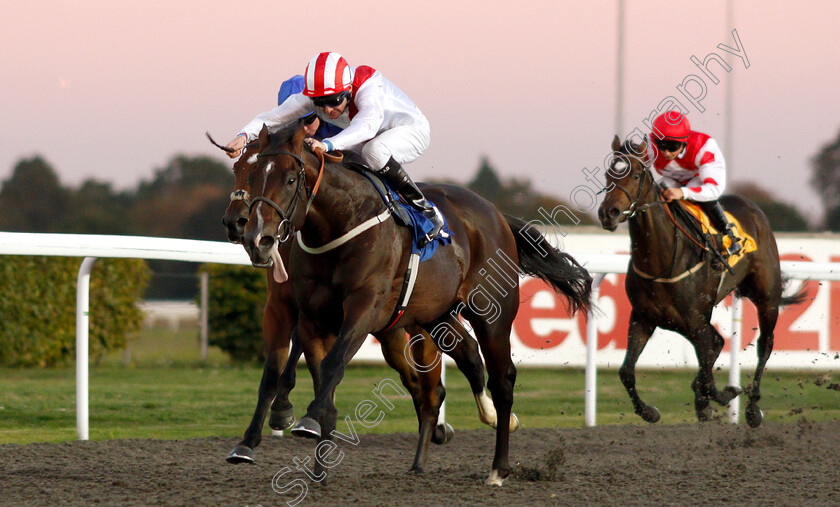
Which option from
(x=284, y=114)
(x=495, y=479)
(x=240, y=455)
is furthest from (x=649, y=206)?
(x=240, y=455)

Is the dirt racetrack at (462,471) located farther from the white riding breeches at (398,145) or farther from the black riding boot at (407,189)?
the white riding breeches at (398,145)

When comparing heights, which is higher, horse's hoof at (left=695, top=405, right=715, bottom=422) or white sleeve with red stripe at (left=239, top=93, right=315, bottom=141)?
white sleeve with red stripe at (left=239, top=93, right=315, bottom=141)

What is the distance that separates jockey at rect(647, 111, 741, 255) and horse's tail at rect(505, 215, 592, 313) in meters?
1.08

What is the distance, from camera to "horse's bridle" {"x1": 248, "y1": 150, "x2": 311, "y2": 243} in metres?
3.23

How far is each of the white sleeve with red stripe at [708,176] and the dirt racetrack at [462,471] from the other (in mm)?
1409

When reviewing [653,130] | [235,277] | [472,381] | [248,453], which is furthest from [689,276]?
[235,277]

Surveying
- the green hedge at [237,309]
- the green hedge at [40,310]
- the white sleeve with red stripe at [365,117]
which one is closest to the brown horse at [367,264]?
the white sleeve with red stripe at [365,117]

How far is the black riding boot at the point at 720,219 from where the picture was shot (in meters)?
6.16

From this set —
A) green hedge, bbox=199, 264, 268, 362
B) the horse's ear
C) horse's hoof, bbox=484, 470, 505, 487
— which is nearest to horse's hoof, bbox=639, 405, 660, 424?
horse's hoof, bbox=484, 470, 505, 487

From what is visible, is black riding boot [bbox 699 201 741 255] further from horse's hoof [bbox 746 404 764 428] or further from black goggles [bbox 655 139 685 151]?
horse's hoof [bbox 746 404 764 428]

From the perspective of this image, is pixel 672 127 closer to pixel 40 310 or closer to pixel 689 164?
pixel 689 164

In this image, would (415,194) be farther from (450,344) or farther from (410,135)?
(450,344)

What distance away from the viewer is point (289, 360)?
422 centimetres

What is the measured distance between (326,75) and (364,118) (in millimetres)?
219
